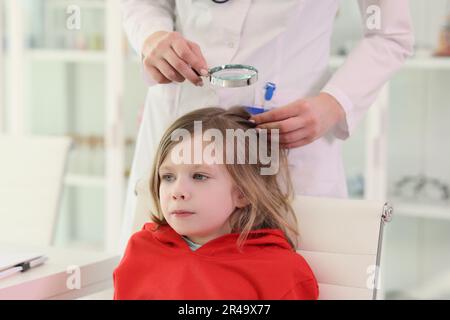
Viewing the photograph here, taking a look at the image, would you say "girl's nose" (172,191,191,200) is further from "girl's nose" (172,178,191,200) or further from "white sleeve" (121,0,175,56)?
"white sleeve" (121,0,175,56)

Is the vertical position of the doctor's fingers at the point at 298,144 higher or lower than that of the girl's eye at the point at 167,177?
higher

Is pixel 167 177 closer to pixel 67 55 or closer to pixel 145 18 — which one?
pixel 145 18

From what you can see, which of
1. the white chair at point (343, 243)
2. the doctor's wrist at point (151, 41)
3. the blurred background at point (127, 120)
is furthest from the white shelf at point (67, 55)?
the white chair at point (343, 243)

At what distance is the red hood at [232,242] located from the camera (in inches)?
43.5

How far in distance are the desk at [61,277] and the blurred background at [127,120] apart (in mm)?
899

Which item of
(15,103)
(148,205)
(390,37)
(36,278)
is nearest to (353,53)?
(390,37)

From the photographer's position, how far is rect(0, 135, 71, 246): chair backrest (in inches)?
62.4

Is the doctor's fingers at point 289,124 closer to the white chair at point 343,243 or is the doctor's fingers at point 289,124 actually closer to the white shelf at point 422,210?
the white chair at point 343,243

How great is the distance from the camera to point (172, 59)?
1.18m

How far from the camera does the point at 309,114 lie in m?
1.15

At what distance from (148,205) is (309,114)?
0.32 metres

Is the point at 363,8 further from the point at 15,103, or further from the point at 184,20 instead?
the point at 15,103

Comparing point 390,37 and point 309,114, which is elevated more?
point 390,37

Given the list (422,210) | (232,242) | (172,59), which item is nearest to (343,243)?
(232,242)
